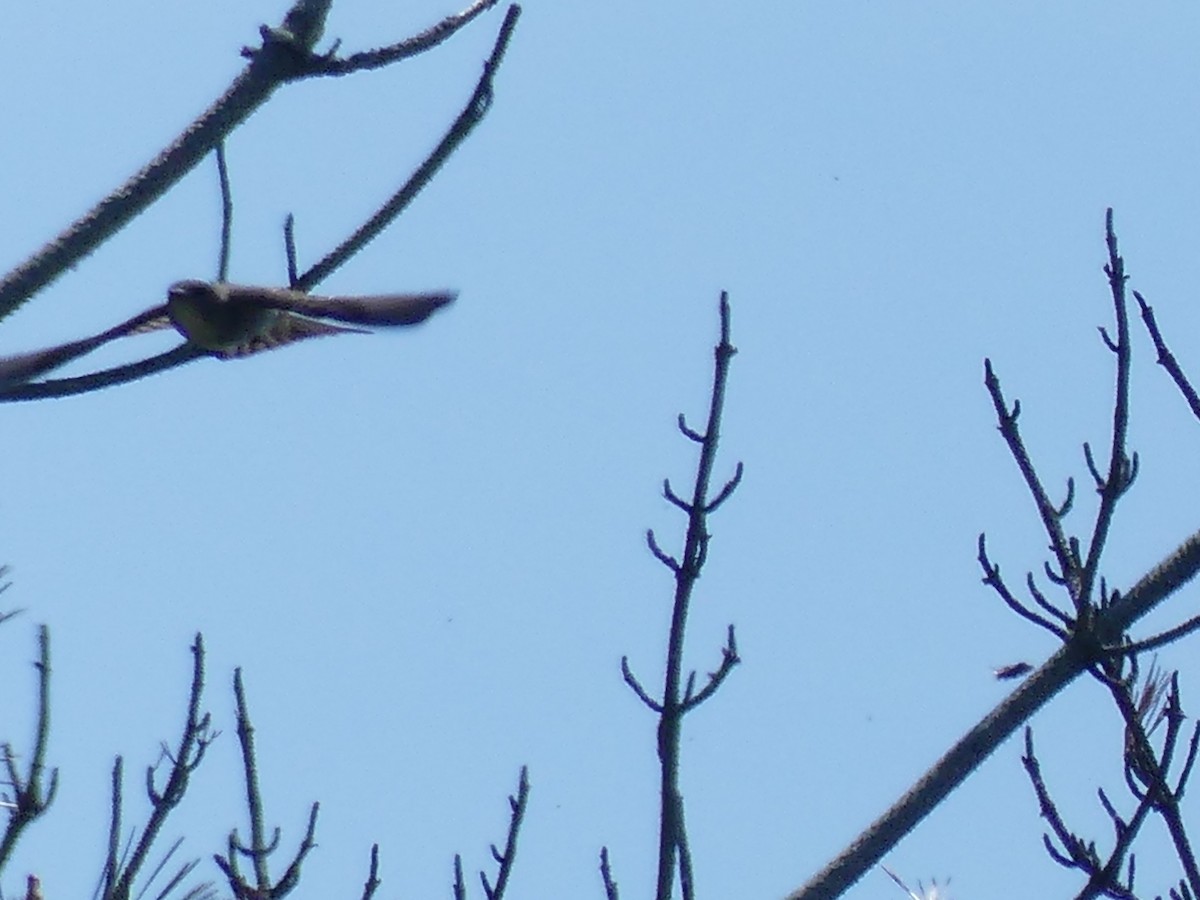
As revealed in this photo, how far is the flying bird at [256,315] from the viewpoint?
3.64 metres

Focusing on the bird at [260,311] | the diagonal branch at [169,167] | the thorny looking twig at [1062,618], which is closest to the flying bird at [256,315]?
the bird at [260,311]

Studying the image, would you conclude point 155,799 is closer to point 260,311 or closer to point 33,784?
point 33,784

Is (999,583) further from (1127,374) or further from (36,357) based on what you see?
(36,357)

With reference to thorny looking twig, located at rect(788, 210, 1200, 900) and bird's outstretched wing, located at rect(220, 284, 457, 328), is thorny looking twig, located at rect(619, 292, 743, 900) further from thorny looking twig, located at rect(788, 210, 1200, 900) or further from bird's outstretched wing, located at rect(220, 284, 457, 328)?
bird's outstretched wing, located at rect(220, 284, 457, 328)

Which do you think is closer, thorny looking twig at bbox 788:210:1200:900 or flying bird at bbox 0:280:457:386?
thorny looking twig at bbox 788:210:1200:900

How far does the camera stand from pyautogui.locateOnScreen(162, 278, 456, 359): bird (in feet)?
12.0

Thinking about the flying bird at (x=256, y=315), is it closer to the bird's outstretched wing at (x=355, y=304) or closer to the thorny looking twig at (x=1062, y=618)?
the bird's outstretched wing at (x=355, y=304)

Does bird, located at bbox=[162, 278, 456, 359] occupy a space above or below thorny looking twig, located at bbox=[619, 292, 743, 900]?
above

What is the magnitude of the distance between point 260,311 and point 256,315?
2 centimetres

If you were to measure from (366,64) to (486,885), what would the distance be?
1.38m

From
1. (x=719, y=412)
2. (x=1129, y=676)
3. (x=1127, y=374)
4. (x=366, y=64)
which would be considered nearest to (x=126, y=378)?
(x=366, y=64)

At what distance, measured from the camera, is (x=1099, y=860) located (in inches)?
114

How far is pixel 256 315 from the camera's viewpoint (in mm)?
4352

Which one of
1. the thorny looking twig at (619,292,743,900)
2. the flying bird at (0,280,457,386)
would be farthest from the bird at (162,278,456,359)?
the thorny looking twig at (619,292,743,900)
